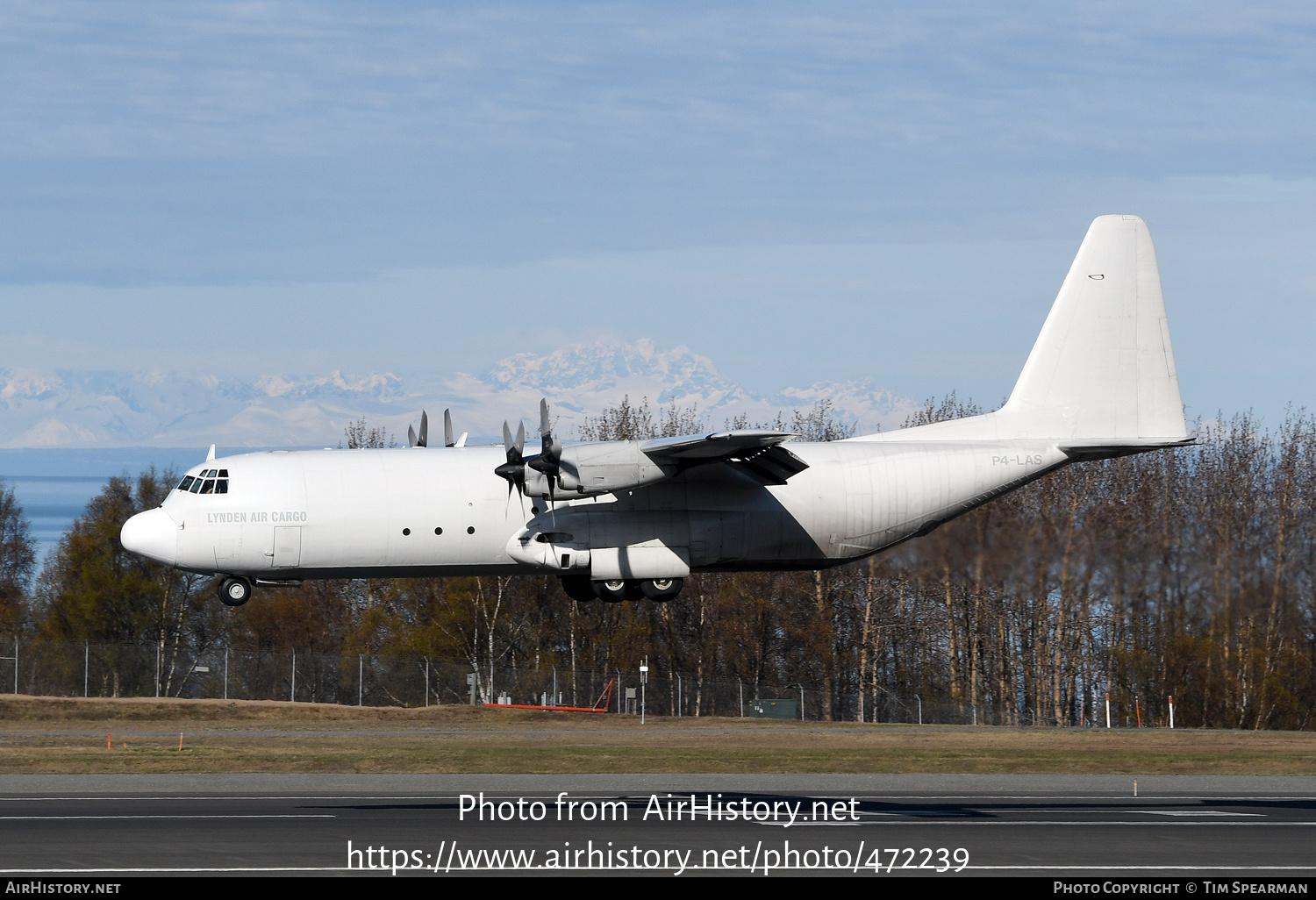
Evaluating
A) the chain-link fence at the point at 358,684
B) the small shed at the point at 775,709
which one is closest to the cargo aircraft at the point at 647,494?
the chain-link fence at the point at 358,684

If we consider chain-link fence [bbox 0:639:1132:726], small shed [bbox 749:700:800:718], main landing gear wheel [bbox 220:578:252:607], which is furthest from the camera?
small shed [bbox 749:700:800:718]

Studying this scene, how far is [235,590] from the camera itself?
97.5 ft

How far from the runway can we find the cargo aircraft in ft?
15.7

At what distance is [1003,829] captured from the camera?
71.1 ft

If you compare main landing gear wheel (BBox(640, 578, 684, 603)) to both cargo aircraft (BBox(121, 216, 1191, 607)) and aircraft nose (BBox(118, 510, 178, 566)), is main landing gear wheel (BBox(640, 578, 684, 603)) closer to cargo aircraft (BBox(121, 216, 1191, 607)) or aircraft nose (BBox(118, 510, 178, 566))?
cargo aircraft (BBox(121, 216, 1191, 607))

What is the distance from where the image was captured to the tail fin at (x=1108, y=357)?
32375 millimetres

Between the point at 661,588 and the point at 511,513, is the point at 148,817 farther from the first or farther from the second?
the point at 661,588

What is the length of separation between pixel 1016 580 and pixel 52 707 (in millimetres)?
35477

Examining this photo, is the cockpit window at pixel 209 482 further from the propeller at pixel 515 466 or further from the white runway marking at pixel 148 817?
the white runway marking at pixel 148 817

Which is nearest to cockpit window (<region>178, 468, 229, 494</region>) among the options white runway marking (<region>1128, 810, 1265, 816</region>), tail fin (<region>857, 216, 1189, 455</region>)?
tail fin (<region>857, 216, 1189, 455</region>)

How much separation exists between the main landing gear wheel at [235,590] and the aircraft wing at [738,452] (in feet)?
30.7

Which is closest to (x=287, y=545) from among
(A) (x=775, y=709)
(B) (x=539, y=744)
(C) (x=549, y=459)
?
(C) (x=549, y=459)

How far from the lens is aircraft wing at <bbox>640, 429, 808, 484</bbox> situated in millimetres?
26484

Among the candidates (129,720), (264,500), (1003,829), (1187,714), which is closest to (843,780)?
(1003,829)
